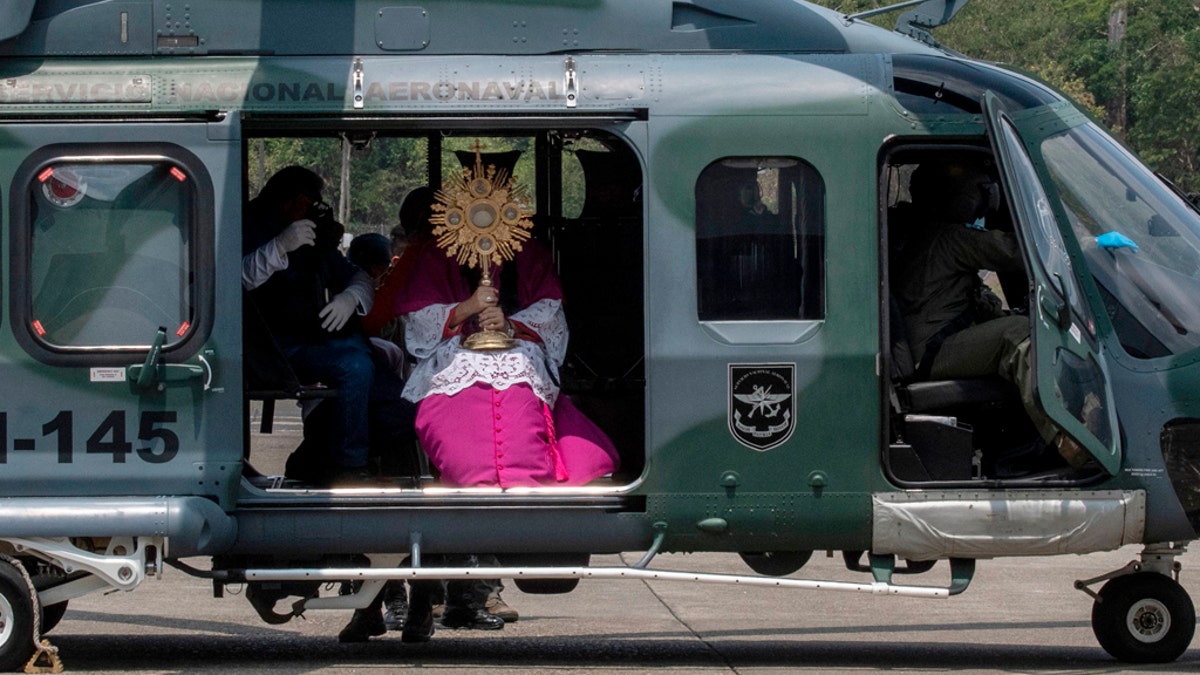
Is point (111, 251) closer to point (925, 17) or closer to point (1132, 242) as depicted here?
point (925, 17)

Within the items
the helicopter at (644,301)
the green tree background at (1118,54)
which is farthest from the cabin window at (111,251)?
the green tree background at (1118,54)

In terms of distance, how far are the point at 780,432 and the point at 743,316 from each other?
1.62 feet

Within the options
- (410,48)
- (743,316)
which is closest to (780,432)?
(743,316)

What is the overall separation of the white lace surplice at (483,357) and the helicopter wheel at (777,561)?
1.12 metres

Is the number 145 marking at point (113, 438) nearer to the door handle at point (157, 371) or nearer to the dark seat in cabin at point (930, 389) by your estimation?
the door handle at point (157, 371)

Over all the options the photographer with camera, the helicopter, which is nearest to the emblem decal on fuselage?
the helicopter

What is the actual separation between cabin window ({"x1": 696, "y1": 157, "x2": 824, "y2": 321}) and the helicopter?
12 mm

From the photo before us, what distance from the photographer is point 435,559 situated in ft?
24.9

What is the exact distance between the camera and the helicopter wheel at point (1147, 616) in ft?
24.6

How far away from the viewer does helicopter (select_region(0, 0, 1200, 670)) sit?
7.07 m

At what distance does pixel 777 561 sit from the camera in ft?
25.2

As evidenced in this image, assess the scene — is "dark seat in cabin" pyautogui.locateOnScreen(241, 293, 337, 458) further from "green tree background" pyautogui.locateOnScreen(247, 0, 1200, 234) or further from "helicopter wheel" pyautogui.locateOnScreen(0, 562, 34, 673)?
"green tree background" pyautogui.locateOnScreen(247, 0, 1200, 234)

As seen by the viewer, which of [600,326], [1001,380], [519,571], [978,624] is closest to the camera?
[519,571]

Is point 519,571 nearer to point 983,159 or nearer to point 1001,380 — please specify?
point 1001,380
